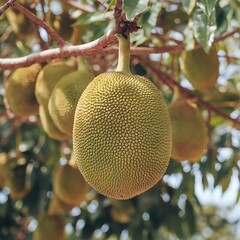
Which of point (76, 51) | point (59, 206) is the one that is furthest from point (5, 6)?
point (59, 206)

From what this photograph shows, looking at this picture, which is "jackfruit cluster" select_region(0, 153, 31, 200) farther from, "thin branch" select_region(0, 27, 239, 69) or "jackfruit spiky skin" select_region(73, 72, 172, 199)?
"jackfruit spiky skin" select_region(73, 72, 172, 199)

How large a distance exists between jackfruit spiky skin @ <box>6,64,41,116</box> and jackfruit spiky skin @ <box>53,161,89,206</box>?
10.9 inches

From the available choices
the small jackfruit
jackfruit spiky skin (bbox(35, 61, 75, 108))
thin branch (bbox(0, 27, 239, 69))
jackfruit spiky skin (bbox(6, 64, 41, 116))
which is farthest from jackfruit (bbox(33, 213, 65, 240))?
thin branch (bbox(0, 27, 239, 69))

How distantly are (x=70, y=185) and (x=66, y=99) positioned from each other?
51 cm

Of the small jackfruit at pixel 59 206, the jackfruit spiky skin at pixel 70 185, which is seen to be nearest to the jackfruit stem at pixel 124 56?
the jackfruit spiky skin at pixel 70 185

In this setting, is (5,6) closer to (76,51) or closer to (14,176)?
(76,51)

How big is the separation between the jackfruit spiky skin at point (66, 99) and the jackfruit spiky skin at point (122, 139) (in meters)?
0.29

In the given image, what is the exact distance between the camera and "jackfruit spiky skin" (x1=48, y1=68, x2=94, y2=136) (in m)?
1.36

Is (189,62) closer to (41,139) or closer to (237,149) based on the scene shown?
(237,149)

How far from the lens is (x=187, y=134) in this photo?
1.54 m

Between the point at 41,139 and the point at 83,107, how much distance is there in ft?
4.56

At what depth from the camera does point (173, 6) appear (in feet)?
6.57

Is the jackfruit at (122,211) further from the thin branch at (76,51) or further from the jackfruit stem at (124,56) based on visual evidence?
the jackfruit stem at (124,56)

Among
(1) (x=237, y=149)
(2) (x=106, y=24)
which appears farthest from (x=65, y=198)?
(1) (x=237, y=149)
